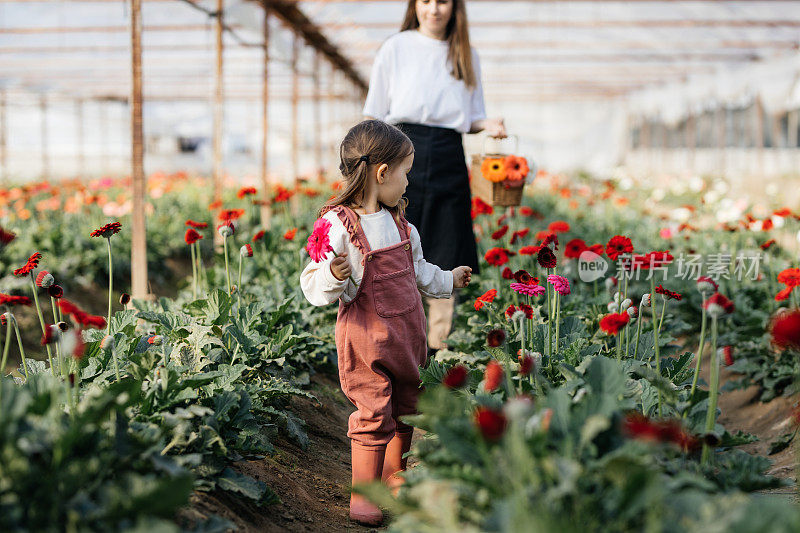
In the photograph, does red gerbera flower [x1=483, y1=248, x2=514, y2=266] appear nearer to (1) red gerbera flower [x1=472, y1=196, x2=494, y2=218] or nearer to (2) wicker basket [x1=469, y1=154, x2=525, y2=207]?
(2) wicker basket [x1=469, y1=154, x2=525, y2=207]

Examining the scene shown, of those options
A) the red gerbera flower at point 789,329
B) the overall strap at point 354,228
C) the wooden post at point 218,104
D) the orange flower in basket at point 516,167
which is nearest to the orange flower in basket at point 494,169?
the orange flower in basket at point 516,167

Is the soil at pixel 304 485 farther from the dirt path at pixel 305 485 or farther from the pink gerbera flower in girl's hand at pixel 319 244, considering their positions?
the pink gerbera flower in girl's hand at pixel 319 244

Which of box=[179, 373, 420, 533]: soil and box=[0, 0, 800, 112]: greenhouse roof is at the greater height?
box=[0, 0, 800, 112]: greenhouse roof

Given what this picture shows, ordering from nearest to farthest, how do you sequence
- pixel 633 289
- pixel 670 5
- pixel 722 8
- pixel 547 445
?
1. pixel 547 445
2. pixel 633 289
3. pixel 722 8
4. pixel 670 5

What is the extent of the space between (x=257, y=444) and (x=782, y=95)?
1540cm

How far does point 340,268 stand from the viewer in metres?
2.24

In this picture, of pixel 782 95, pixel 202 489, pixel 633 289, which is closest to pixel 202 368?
pixel 202 489

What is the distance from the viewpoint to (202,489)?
205 centimetres

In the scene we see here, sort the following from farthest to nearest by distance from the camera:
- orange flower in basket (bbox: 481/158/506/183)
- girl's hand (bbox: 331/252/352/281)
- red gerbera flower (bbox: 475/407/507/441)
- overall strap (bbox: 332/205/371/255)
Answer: orange flower in basket (bbox: 481/158/506/183)
overall strap (bbox: 332/205/371/255)
girl's hand (bbox: 331/252/352/281)
red gerbera flower (bbox: 475/407/507/441)

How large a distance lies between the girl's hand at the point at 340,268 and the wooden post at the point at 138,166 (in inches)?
82.2

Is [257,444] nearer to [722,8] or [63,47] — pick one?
[722,8]

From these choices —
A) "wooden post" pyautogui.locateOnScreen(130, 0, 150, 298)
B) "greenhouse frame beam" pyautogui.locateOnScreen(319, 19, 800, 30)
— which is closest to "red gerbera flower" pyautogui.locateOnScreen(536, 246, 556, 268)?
"wooden post" pyautogui.locateOnScreen(130, 0, 150, 298)

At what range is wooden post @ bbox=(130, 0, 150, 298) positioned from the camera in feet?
13.1

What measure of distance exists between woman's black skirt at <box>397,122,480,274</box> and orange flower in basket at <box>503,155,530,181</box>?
22 cm
